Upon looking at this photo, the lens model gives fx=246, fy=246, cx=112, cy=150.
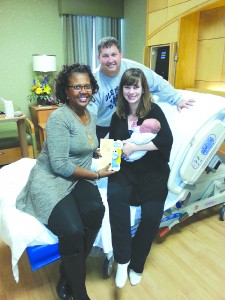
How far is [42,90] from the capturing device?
385 centimetres

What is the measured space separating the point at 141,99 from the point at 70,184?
738 mm

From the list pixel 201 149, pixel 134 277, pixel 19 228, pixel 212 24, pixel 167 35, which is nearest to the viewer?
pixel 19 228

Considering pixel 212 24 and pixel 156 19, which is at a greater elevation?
pixel 156 19

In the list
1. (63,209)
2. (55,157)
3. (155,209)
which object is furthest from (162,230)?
(55,157)

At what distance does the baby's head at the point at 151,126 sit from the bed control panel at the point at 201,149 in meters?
0.26

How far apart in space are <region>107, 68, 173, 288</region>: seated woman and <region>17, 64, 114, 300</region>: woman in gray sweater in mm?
142

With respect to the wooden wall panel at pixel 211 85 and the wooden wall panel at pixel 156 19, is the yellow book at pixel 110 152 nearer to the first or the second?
the wooden wall panel at pixel 211 85

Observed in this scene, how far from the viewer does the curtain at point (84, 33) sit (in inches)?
164

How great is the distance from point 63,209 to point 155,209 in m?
0.58

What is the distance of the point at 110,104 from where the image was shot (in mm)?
1943

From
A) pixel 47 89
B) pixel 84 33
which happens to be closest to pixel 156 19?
pixel 84 33

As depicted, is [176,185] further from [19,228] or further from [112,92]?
[19,228]

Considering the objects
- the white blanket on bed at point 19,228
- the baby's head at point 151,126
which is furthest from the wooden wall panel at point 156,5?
the white blanket on bed at point 19,228

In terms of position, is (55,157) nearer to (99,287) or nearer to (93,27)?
(99,287)
